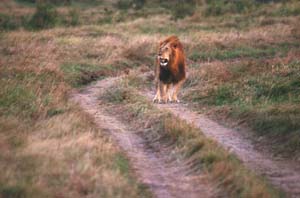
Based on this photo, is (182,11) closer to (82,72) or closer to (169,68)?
(82,72)

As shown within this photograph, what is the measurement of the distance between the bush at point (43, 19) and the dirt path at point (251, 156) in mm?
19048

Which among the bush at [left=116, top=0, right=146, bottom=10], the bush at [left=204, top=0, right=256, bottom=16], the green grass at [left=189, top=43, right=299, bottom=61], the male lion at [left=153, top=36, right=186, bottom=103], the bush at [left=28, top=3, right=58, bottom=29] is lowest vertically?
the bush at [left=116, top=0, right=146, bottom=10]

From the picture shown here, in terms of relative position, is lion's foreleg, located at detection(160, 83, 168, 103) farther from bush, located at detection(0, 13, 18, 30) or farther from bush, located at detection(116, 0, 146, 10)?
bush, located at detection(116, 0, 146, 10)

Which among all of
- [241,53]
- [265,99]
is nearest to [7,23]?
[241,53]

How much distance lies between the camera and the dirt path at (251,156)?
805cm

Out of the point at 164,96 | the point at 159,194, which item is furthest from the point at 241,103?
the point at 159,194

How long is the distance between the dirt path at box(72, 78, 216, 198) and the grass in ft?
0.57

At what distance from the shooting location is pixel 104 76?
18453 millimetres

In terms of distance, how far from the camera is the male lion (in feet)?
43.8

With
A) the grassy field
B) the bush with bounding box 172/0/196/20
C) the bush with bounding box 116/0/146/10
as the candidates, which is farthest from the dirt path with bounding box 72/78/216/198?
the bush with bounding box 116/0/146/10

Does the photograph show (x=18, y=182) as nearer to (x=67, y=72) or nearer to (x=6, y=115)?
(x=6, y=115)

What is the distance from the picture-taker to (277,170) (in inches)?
337

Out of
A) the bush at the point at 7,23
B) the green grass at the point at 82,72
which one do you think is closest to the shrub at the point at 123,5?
the bush at the point at 7,23

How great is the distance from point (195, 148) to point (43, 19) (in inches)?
898
